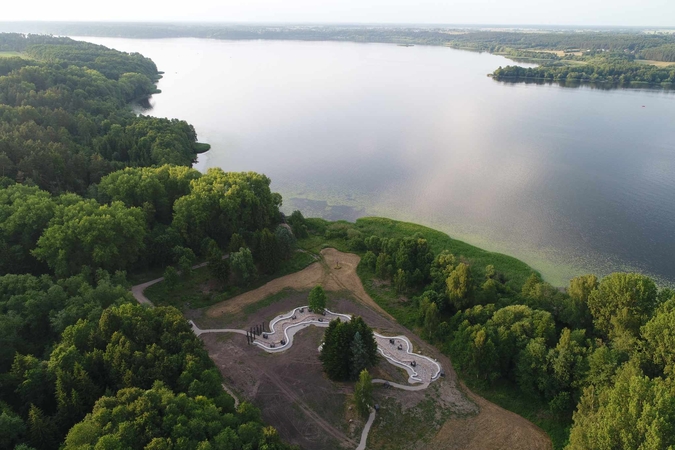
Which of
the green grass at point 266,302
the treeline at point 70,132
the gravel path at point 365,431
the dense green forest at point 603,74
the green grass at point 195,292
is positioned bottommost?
the gravel path at point 365,431

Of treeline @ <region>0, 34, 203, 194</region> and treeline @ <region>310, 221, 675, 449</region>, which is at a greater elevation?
treeline @ <region>0, 34, 203, 194</region>

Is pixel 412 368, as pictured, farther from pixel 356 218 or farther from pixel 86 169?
pixel 86 169

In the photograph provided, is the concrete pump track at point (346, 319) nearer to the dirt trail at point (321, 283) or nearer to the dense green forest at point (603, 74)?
the dirt trail at point (321, 283)

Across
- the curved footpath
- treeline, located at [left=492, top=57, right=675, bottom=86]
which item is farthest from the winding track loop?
treeline, located at [left=492, top=57, right=675, bottom=86]

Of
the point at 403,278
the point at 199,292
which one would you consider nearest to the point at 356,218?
the point at 403,278

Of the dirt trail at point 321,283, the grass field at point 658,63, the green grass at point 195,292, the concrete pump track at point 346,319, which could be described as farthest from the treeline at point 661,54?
the green grass at point 195,292

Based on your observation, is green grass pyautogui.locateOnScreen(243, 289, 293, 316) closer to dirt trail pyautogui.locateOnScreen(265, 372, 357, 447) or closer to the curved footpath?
the curved footpath
